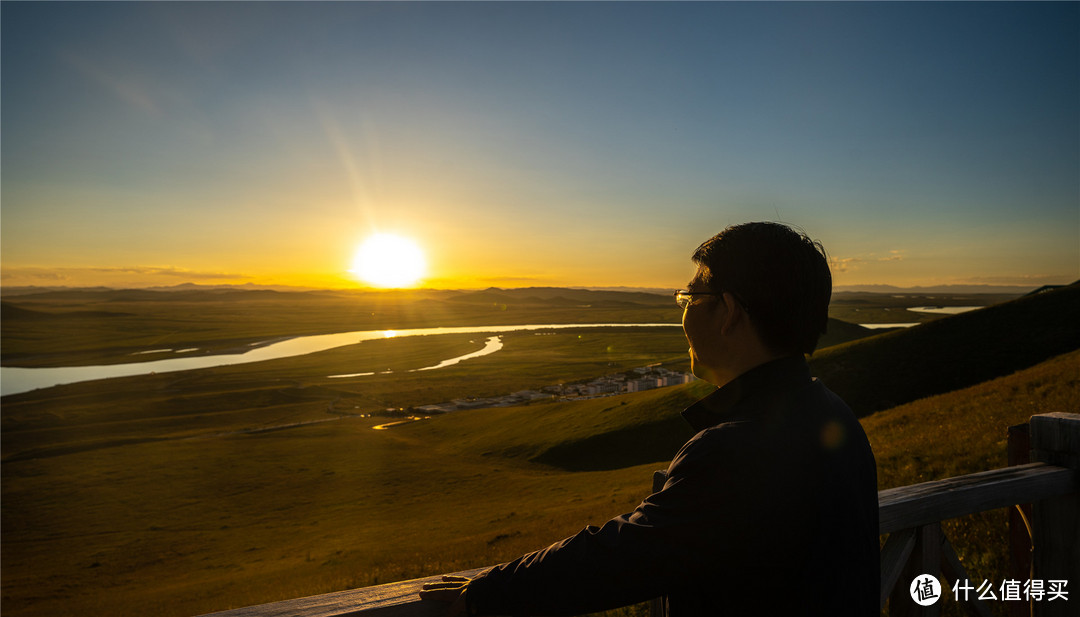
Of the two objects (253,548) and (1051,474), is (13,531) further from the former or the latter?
(1051,474)

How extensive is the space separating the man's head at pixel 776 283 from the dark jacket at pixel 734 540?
332 millimetres

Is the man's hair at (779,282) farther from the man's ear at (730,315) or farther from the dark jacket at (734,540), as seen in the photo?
the dark jacket at (734,540)

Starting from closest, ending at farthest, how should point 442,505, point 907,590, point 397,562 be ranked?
1. point 907,590
2. point 397,562
3. point 442,505

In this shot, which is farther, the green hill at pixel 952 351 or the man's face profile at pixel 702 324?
the green hill at pixel 952 351

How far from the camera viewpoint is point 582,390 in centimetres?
12112

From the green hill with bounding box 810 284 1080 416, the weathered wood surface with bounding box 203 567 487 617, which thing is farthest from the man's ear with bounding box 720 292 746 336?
the green hill with bounding box 810 284 1080 416

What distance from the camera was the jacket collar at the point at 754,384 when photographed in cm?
201

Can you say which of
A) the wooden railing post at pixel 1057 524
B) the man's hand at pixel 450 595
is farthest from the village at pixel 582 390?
the man's hand at pixel 450 595

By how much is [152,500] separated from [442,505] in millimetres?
36700

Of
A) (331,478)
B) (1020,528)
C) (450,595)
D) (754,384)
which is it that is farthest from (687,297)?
(331,478)

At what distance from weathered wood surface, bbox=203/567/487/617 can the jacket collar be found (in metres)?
1.18

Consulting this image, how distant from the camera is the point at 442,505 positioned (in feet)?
159

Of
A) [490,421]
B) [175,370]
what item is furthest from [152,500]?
[175,370]

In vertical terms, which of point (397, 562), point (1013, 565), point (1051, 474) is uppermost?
point (1051, 474)
